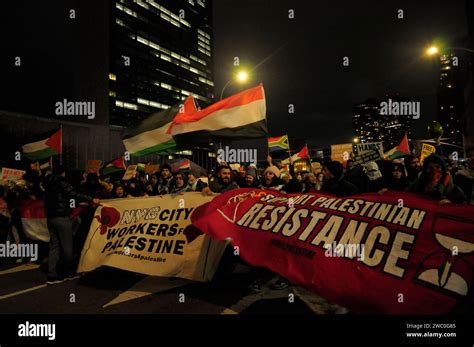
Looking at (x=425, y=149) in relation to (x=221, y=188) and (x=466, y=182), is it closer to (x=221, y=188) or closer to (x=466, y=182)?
(x=466, y=182)

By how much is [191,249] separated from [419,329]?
9.40 ft

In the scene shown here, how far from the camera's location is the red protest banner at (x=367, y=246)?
2684 millimetres

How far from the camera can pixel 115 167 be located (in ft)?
41.8

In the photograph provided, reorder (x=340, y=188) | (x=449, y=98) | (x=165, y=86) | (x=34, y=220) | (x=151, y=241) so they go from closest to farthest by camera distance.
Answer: (x=340, y=188) → (x=151, y=241) → (x=34, y=220) → (x=165, y=86) → (x=449, y=98)

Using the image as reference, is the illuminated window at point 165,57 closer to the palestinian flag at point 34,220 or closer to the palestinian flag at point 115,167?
the palestinian flag at point 115,167

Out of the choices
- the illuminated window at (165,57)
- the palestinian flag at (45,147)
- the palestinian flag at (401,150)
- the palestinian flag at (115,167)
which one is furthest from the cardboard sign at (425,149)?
the illuminated window at (165,57)

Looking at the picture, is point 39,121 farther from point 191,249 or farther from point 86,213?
point 191,249

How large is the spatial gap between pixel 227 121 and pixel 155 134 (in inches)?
74.2

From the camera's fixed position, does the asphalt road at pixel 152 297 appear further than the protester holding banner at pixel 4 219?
No

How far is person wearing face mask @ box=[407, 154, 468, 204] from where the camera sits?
3590mm

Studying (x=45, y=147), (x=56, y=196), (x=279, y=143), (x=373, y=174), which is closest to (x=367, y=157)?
(x=373, y=174)

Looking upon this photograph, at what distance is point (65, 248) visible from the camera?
5234 mm

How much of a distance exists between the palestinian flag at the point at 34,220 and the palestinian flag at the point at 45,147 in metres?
2.70

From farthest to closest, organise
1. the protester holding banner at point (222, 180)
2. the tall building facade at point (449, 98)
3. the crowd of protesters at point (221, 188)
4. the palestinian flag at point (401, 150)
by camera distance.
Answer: the tall building facade at point (449, 98) < the palestinian flag at point (401, 150) < the protester holding banner at point (222, 180) < the crowd of protesters at point (221, 188)
